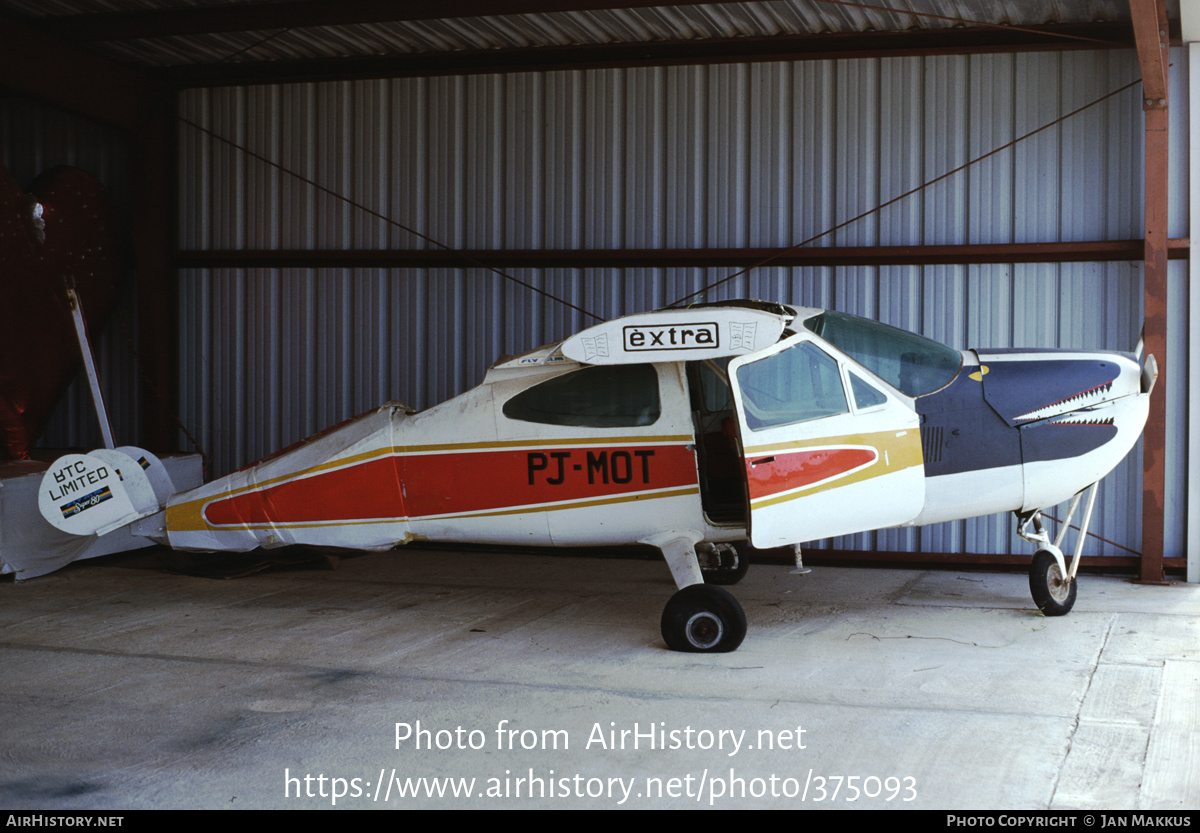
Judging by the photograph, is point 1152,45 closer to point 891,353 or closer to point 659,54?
point 891,353

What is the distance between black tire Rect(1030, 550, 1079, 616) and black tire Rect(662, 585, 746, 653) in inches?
93.4

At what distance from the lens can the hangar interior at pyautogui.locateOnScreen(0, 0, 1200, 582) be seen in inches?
363

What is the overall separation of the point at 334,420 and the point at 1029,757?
8.31 meters

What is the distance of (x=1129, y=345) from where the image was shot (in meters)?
9.22

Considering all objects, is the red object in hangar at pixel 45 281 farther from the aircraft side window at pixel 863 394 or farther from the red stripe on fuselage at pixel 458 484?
the aircraft side window at pixel 863 394

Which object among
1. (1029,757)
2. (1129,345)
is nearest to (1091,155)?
(1129,345)

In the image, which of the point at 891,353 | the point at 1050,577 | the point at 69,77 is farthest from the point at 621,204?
the point at 69,77

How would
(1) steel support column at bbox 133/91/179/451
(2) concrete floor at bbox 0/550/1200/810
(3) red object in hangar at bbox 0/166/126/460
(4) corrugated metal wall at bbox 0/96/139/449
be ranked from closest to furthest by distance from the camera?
(2) concrete floor at bbox 0/550/1200/810 < (3) red object in hangar at bbox 0/166/126/460 < (1) steel support column at bbox 133/91/179/451 < (4) corrugated metal wall at bbox 0/96/139/449

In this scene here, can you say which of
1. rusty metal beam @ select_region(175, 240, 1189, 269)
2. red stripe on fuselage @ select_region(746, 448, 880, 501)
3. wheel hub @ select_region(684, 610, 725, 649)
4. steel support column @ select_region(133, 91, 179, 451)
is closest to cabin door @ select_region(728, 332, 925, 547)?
red stripe on fuselage @ select_region(746, 448, 880, 501)

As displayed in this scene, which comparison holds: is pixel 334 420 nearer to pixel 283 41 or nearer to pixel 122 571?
pixel 122 571

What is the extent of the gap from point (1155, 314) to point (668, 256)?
424 cm

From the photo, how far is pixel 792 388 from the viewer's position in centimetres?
685

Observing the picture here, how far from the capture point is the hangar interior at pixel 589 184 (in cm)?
923

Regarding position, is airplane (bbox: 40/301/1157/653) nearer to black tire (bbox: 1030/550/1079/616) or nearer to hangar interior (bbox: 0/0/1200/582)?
black tire (bbox: 1030/550/1079/616)
